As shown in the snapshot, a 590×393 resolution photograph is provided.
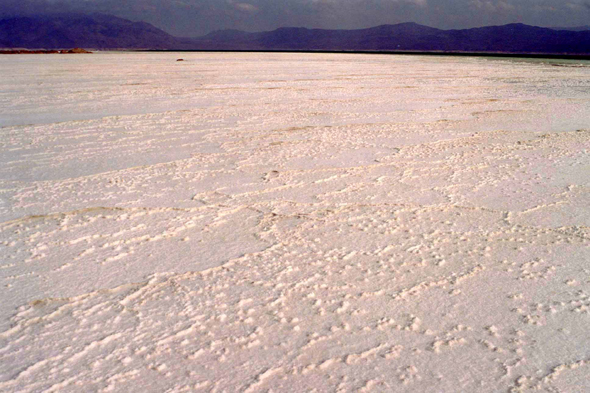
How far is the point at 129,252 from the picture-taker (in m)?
1.69

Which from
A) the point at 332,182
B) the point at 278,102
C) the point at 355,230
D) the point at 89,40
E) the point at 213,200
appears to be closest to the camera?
the point at 355,230

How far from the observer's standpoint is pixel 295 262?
1.61m

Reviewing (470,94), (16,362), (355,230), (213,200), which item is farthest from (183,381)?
(470,94)

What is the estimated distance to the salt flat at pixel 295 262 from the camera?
1132mm

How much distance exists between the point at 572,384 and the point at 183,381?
790 millimetres

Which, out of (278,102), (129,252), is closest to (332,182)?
(129,252)

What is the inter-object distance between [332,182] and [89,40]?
173m

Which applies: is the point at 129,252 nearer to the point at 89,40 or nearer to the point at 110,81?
the point at 110,81

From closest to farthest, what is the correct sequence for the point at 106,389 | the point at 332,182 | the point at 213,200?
the point at 106,389, the point at 213,200, the point at 332,182

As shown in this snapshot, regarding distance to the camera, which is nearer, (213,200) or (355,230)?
(355,230)

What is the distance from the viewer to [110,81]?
7.83 m

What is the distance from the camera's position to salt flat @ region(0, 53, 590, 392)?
113cm

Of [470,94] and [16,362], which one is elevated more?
[470,94]

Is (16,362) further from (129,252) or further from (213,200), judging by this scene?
(213,200)
